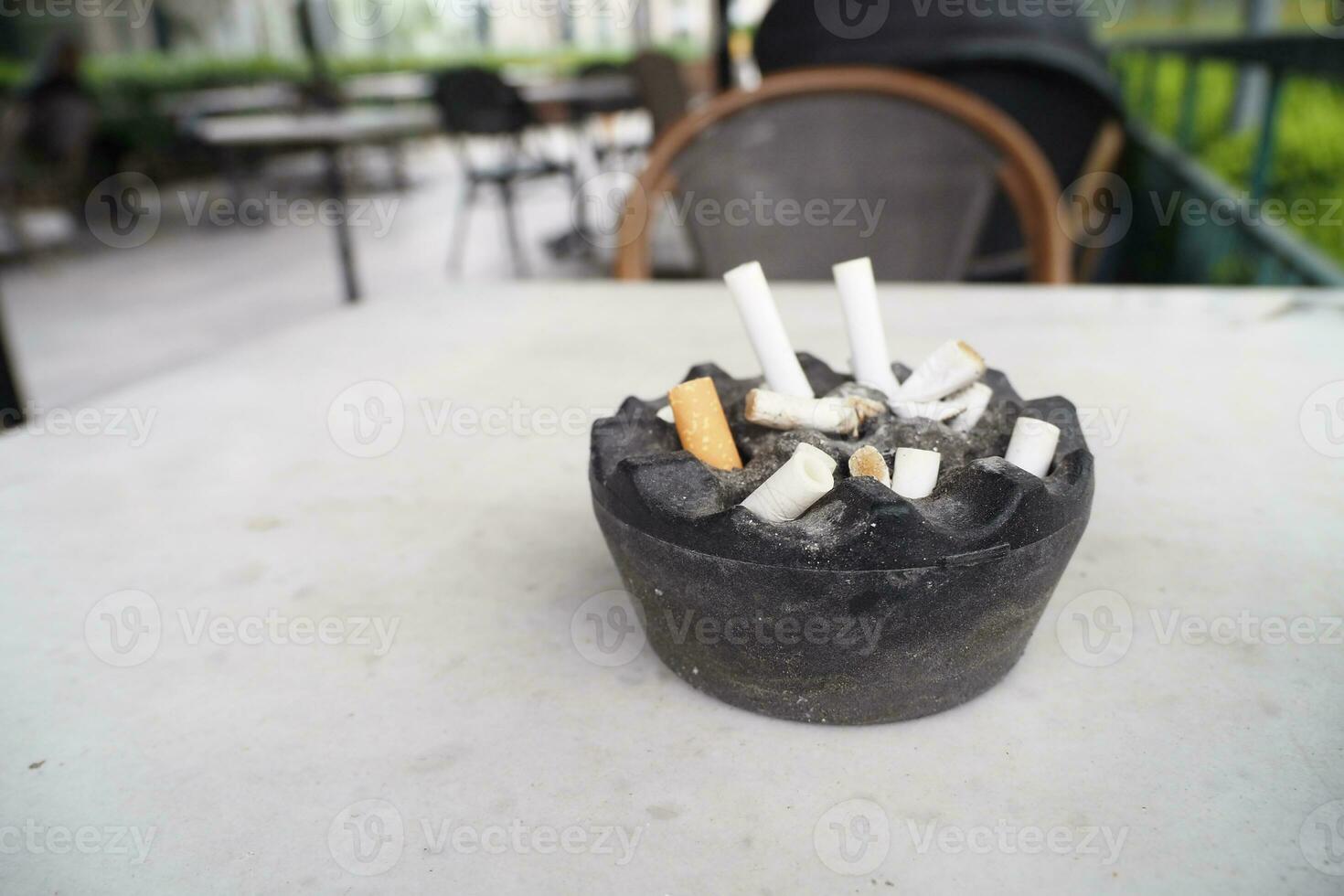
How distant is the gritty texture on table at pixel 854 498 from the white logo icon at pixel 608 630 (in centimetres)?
11

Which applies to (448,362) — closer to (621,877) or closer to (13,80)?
(621,877)

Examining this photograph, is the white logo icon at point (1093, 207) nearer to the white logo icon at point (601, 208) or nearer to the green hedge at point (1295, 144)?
the green hedge at point (1295, 144)

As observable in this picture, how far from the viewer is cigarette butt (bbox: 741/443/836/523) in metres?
0.42

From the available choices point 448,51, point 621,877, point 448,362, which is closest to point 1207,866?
point 621,877

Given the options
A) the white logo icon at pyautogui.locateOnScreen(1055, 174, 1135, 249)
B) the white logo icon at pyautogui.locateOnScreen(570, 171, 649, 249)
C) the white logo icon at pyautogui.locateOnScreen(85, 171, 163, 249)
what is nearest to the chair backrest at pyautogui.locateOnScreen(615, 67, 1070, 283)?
the white logo icon at pyautogui.locateOnScreen(1055, 174, 1135, 249)

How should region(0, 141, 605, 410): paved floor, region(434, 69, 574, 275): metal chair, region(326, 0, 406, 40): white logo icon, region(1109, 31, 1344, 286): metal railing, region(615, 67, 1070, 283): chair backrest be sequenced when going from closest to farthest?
region(615, 67, 1070, 283): chair backrest
region(1109, 31, 1344, 286): metal railing
region(0, 141, 605, 410): paved floor
region(434, 69, 574, 275): metal chair
region(326, 0, 406, 40): white logo icon

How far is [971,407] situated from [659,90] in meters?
3.24

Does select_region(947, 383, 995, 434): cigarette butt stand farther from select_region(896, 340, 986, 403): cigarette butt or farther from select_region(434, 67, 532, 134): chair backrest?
select_region(434, 67, 532, 134): chair backrest

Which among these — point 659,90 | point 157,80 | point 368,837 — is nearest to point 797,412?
point 368,837

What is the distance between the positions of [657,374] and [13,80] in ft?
25.4

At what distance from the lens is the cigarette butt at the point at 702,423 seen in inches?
19.1

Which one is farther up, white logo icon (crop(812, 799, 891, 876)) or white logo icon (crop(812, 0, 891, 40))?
white logo icon (crop(812, 0, 891, 40))

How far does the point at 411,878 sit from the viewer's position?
1.30 ft

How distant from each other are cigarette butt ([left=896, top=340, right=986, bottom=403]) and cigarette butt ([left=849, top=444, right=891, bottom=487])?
3.4 inches
